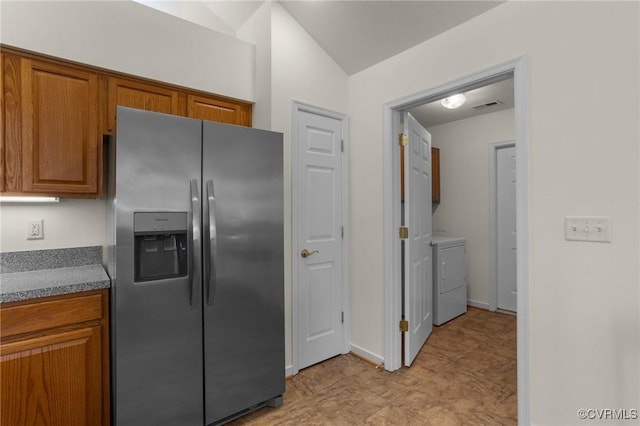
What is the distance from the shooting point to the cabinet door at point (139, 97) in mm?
1979

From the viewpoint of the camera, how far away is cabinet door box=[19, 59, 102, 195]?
1730mm

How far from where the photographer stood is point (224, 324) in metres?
1.81

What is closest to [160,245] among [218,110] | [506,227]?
[218,110]

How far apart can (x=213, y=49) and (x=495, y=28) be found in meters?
1.87

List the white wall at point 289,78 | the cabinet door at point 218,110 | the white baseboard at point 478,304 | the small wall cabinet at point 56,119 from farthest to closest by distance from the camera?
the white baseboard at point 478,304, the white wall at point 289,78, the cabinet door at point 218,110, the small wall cabinet at point 56,119

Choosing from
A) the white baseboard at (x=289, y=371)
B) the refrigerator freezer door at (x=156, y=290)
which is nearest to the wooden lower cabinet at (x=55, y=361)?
the refrigerator freezer door at (x=156, y=290)

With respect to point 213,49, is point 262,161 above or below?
below

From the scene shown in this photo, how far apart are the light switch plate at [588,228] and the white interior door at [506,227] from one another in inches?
100

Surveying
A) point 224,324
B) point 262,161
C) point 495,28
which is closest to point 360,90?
point 495,28

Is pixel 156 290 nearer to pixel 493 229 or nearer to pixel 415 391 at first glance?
pixel 415 391

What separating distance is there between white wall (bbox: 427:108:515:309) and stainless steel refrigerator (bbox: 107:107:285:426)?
3.10m

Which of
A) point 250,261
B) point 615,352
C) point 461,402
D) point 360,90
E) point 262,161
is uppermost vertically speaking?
point 360,90

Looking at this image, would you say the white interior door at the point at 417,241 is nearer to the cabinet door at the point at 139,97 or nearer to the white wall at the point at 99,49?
the white wall at the point at 99,49

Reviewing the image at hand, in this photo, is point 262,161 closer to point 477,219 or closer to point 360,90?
point 360,90
